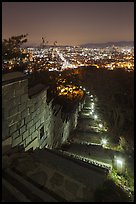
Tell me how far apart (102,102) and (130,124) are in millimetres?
8546

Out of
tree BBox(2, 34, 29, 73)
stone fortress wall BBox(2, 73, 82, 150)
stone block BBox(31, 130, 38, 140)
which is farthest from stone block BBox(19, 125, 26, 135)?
tree BBox(2, 34, 29, 73)

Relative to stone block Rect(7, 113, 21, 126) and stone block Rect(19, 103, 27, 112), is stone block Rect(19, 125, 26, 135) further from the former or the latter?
stone block Rect(19, 103, 27, 112)

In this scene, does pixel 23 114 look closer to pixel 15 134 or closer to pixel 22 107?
pixel 22 107

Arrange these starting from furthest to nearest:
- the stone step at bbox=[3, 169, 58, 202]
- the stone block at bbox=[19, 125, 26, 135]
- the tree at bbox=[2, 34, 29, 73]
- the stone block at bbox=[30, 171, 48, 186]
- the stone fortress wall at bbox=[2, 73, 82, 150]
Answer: the tree at bbox=[2, 34, 29, 73] → the stone block at bbox=[19, 125, 26, 135] → the stone fortress wall at bbox=[2, 73, 82, 150] → the stone block at bbox=[30, 171, 48, 186] → the stone step at bbox=[3, 169, 58, 202]

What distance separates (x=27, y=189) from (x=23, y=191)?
4.2 inches

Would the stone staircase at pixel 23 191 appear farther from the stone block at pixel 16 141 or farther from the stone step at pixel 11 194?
the stone block at pixel 16 141

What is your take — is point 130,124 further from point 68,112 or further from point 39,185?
point 39,185

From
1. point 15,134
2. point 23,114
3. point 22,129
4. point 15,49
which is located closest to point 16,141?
point 15,134

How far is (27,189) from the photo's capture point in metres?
4.73

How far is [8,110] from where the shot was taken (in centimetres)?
645

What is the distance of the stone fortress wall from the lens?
6.39 m

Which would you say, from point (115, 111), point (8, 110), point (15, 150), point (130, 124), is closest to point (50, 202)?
point (15, 150)

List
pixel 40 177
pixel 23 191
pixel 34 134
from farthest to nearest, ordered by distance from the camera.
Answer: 1. pixel 34 134
2. pixel 40 177
3. pixel 23 191

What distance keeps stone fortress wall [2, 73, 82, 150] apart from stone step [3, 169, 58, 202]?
1.35m
